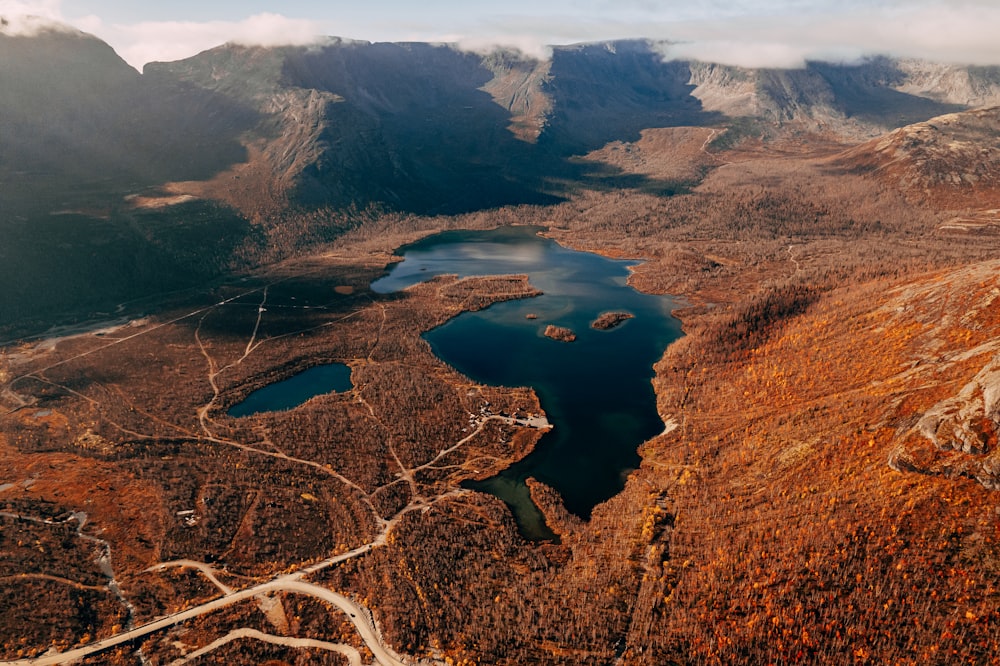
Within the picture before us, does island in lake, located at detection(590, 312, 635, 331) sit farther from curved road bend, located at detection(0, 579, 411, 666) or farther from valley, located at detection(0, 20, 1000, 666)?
curved road bend, located at detection(0, 579, 411, 666)

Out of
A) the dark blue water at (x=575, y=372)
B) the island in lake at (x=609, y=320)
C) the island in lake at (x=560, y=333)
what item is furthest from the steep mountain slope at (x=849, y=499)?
the island in lake at (x=609, y=320)

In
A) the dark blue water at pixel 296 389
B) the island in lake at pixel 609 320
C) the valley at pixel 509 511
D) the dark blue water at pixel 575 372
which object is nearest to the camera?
the valley at pixel 509 511

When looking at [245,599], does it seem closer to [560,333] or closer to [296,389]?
[296,389]

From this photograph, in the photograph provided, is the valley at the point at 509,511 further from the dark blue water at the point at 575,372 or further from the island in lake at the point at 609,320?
the island in lake at the point at 609,320

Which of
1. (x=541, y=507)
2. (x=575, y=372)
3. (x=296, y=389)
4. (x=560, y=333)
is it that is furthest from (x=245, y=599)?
(x=560, y=333)

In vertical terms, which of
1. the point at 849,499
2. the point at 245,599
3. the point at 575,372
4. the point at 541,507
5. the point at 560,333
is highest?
the point at 849,499

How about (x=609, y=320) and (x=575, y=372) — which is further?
(x=609, y=320)
